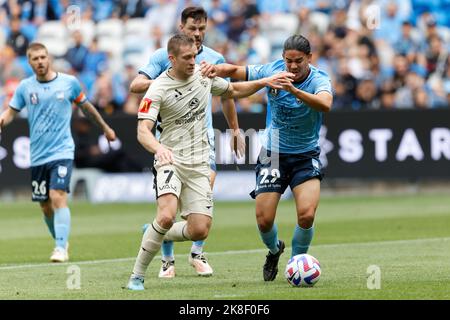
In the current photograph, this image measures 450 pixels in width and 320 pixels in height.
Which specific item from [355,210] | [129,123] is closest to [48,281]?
[355,210]

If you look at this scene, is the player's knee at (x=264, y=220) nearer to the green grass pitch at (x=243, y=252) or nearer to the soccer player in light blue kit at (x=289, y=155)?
the soccer player in light blue kit at (x=289, y=155)

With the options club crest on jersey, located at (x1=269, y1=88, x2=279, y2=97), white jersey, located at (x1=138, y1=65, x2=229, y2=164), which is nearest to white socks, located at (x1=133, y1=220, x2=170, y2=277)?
white jersey, located at (x1=138, y1=65, x2=229, y2=164)

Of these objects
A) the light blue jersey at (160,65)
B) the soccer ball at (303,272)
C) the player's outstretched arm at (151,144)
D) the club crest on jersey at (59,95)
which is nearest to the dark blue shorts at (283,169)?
the light blue jersey at (160,65)

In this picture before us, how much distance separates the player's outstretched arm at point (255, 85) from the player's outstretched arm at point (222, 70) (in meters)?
0.18

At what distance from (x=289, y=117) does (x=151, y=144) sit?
196cm

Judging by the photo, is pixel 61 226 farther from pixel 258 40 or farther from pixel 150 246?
pixel 258 40

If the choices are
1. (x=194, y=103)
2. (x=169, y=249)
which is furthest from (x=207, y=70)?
(x=169, y=249)

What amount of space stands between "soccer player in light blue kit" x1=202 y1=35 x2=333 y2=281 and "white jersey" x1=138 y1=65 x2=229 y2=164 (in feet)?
1.37

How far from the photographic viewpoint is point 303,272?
34.7ft

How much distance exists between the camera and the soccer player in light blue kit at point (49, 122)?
48.5ft
